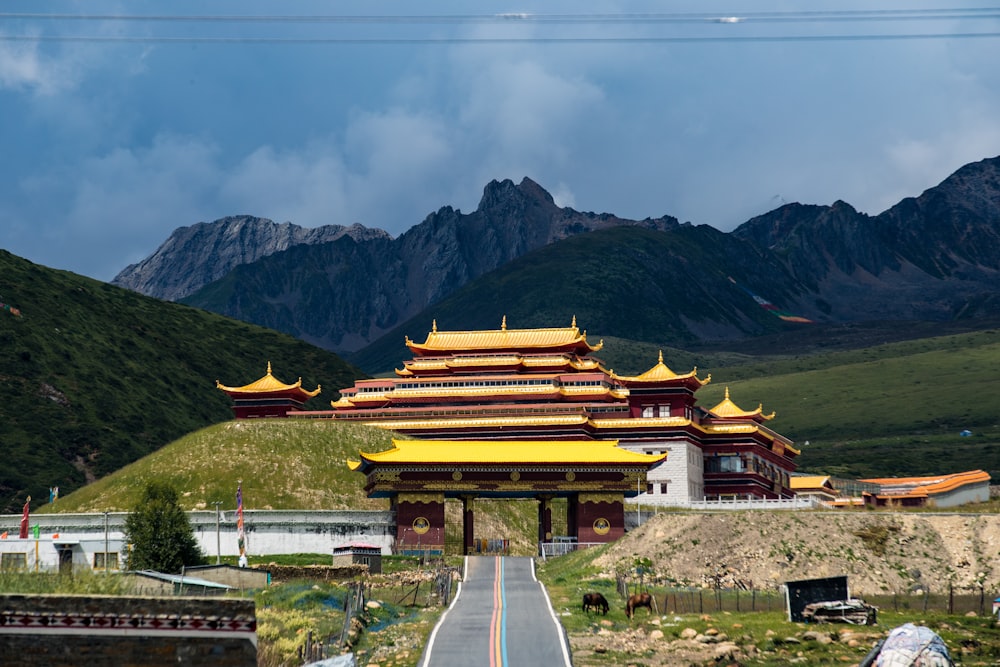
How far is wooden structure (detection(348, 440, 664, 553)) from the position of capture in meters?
96.4

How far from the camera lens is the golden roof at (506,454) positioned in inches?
3794

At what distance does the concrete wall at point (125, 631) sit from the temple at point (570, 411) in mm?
79087

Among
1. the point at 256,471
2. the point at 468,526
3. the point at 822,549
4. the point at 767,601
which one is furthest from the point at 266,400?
the point at 767,601

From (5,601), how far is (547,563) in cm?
5618

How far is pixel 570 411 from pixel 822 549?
148ft

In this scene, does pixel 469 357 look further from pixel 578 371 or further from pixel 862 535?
pixel 862 535

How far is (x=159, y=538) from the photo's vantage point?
78.7 m

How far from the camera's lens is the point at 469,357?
13650 cm

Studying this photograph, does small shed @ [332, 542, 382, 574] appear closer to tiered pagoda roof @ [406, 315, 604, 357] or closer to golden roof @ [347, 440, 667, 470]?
Answer: golden roof @ [347, 440, 667, 470]

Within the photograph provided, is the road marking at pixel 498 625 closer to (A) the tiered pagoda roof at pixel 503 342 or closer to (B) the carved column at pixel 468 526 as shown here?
(B) the carved column at pixel 468 526

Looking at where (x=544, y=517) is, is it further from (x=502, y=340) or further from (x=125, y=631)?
(x=125, y=631)

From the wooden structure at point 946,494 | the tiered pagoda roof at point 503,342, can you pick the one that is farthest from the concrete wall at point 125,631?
Answer: the tiered pagoda roof at point 503,342

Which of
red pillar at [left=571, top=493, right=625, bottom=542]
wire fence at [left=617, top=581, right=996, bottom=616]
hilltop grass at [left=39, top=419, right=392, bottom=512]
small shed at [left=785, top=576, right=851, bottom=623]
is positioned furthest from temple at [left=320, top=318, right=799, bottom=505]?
small shed at [left=785, top=576, right=851, bottom=623]

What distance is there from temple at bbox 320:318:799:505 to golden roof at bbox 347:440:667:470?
47.0 ft
